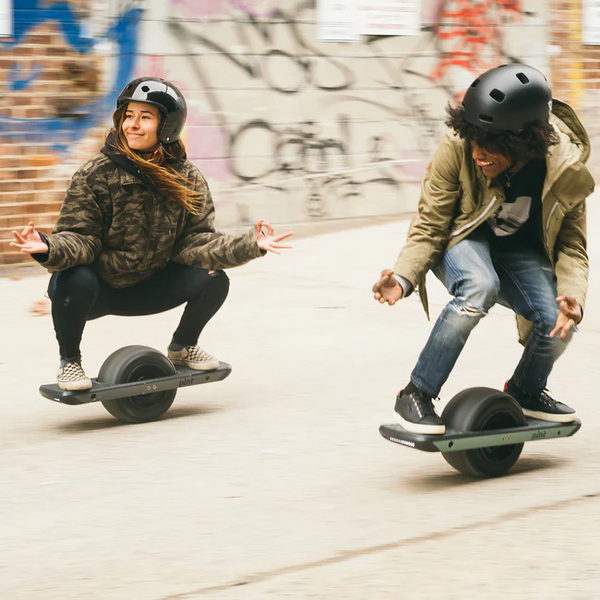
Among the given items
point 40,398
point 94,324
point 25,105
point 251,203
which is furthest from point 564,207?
point 251,203

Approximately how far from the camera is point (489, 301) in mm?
4371

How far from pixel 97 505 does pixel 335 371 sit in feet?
7.70

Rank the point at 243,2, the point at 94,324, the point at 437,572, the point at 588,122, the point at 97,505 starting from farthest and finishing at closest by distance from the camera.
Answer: the point at 588,122 → the point at 243,2 → the point at 94,324 → the point at 97,505 → the point at 437,572

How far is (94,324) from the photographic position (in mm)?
7602

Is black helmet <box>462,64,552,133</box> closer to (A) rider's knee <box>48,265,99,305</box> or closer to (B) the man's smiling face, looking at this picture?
(B) the man's smiling face

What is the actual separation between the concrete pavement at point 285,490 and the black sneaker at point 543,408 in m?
0.20

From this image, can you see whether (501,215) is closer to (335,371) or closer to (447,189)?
(447,189)

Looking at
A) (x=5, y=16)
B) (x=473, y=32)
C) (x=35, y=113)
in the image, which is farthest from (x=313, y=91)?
(x=5, y=16)

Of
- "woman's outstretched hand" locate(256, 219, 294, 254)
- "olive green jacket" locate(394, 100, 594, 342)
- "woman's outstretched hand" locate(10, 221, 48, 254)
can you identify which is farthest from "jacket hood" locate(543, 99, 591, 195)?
"woman's outstretched hand" locate(10, 221, 48, 254)

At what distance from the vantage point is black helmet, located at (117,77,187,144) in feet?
17.4

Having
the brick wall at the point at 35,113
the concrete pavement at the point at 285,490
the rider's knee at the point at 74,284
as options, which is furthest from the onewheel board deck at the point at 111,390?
the brick wall at the point at 35,113

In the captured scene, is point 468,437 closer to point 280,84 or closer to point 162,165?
point 162,165

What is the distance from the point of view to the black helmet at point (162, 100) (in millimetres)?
5297

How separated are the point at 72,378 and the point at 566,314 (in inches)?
84.1
